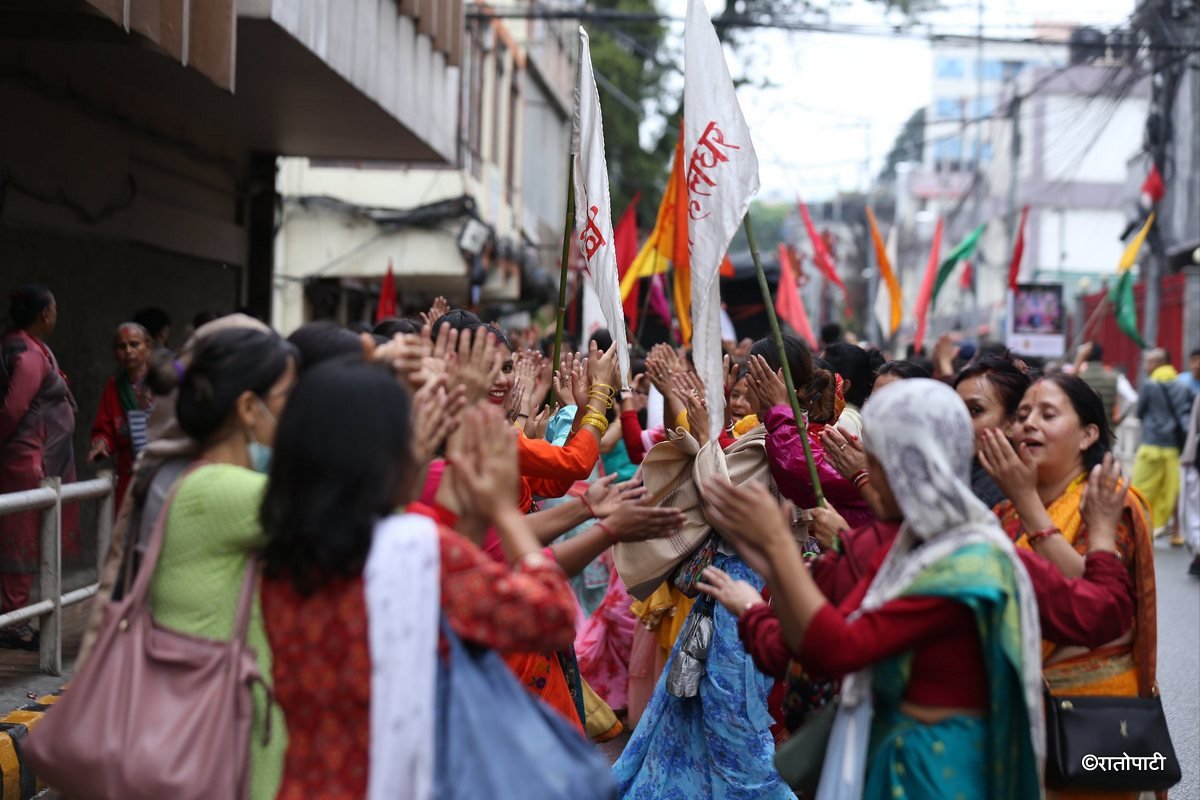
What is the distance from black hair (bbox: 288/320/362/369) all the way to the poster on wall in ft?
53.9

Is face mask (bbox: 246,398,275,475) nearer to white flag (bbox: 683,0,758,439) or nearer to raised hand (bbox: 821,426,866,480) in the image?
white flag (bbox: 683,0,758,439)

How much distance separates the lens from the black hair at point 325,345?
→ 3492 mm

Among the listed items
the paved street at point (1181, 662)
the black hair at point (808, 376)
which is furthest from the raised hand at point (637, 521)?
the paved street at point (1181, 662)

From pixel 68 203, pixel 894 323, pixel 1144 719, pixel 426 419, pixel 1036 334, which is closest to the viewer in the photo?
pixel 426 419

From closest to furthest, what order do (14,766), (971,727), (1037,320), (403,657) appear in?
(403,657), (971,727), (14,766), (1037,320)

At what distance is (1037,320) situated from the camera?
63.1 ft

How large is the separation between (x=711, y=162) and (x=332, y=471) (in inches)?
80.9

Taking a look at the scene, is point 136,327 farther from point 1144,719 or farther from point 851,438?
point 1144,719

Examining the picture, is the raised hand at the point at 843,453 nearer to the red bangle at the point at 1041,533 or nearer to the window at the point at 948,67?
the red bangle at the point at 1041,533

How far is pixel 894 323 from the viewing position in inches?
611

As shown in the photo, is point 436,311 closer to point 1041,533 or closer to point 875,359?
point 875,359

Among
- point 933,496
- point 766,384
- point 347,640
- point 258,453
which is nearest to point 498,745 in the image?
point 347,640

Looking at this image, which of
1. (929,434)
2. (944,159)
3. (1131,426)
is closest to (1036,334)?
(1131,426)

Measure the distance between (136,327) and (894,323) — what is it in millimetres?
9023
